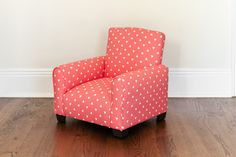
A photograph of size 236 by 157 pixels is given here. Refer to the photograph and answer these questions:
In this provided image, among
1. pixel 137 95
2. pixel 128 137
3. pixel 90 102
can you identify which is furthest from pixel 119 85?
pixel 128 137

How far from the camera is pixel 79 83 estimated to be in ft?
10.7

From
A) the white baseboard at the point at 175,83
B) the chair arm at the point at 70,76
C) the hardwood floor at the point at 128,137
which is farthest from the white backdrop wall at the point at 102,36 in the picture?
the chair arm at the point at 70,76

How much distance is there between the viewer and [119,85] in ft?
9.22

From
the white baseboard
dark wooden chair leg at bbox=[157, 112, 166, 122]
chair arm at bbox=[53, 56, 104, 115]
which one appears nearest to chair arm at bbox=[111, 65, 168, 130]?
dark wooden chair leg at bbox=[157, 112, 166, 122]

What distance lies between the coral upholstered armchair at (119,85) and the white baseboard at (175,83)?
2.50 feet

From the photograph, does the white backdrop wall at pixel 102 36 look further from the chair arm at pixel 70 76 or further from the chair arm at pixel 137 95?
the chair arm at pixel 137 95

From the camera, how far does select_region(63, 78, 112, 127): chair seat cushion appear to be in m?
A: 2.93

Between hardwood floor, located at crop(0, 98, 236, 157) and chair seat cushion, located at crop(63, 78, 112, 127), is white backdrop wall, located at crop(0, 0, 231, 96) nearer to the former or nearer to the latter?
hardwood floor, located at crop(0, 98, 236, 157)

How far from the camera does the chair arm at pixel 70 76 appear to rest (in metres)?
3.13

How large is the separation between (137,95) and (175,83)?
45.7 inches

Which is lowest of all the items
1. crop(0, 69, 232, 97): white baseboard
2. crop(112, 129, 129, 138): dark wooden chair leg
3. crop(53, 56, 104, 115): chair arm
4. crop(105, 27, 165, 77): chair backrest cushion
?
crop(112, 129, 129, 138): dark wooden chair leg

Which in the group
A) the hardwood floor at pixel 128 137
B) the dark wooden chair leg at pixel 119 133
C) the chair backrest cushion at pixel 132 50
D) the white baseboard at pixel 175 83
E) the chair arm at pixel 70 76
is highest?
the chair backrest cushion at pixel 132 50

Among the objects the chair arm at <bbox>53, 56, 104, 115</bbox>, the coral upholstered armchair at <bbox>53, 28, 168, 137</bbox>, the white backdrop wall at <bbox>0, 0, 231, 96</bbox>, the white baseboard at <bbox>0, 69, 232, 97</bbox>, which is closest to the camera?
the coral upholstered armchair at <bbox>53, 28, 168, 137</bbox>

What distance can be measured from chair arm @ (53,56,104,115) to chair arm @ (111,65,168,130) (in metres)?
0.49
